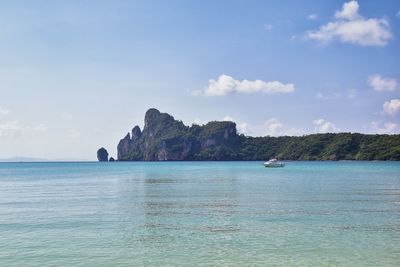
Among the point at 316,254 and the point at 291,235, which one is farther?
the point at 291,235

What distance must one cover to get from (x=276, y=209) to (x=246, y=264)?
64.2ft

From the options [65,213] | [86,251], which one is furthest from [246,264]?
[65,213]

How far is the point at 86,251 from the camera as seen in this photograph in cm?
2394

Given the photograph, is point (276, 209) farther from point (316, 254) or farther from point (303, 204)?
point (316, 254)

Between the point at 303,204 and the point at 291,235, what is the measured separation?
17070mm

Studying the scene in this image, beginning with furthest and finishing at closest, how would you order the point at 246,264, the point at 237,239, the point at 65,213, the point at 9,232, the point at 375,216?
1. the point at 65,213
2. the point at 375,216
3. the point at 9,232
4. the point at 237,239
5. the point at 246,264

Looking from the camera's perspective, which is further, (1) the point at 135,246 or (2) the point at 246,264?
(1) the point at 135,246

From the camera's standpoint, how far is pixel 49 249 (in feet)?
80.5

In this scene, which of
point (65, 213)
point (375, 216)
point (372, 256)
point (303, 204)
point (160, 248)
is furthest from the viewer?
point (303, 204)

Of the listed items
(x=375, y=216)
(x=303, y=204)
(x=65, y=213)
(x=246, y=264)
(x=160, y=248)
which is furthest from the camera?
(x=303, y=204)

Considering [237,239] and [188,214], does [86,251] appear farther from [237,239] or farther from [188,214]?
[188,214]

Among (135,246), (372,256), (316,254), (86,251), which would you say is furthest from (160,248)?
(372,256)

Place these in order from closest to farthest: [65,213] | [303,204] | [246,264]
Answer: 1. [246,264]
2. [65,213]
3. [303,204]

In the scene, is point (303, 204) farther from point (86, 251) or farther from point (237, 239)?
point (86, 251)
